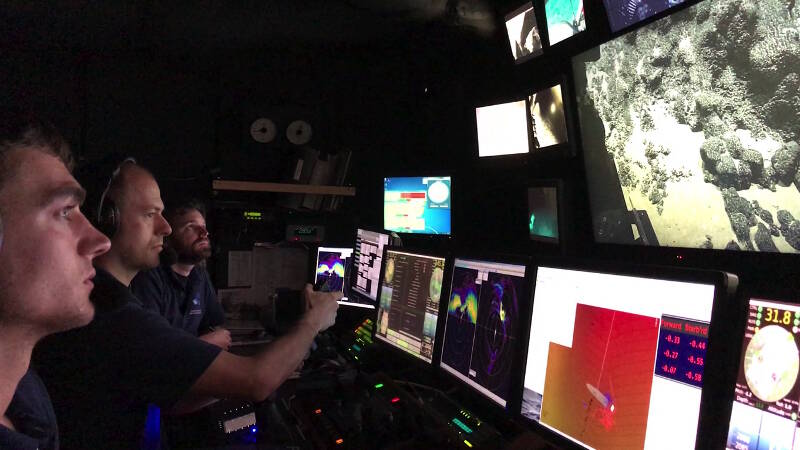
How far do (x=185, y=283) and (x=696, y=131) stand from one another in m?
2.40

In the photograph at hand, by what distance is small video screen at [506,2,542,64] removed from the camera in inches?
79.7

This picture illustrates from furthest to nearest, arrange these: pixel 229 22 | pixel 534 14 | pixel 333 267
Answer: pixel 333 267
pixel 229 22
pixel 534 14

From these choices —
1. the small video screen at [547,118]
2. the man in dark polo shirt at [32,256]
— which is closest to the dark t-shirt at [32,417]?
the man in dark polo shirt at [32,256]

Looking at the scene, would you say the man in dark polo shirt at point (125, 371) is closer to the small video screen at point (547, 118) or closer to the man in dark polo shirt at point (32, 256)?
the man in dark polo shirt at point (32, 256)

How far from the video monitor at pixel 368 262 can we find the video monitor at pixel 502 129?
0.68 metres

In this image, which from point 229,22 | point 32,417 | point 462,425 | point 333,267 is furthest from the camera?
point 333,267

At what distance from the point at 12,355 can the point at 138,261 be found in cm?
93

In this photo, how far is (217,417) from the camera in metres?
1.84

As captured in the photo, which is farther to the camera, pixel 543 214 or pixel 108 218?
pixel 543 214

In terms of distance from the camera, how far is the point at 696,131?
55.1 inches

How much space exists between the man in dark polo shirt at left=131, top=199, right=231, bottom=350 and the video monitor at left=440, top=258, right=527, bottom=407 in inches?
50.0

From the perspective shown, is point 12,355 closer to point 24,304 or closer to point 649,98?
point 24,304

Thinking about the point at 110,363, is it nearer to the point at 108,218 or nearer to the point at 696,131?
the point at 108,218

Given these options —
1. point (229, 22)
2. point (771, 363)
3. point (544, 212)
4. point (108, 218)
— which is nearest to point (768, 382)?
point (771, 363)
